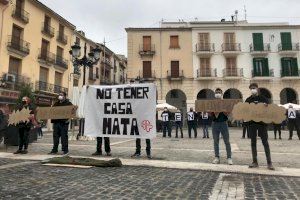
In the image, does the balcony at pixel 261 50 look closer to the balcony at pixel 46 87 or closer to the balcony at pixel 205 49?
the balcony at pixel 205 49

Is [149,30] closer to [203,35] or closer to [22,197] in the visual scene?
[203,35]

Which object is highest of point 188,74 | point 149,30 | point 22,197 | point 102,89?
point 149,30

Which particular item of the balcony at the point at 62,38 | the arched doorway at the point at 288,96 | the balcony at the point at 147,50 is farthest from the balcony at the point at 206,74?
the balcony at the point at 62,38

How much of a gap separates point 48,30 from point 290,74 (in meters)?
27.1

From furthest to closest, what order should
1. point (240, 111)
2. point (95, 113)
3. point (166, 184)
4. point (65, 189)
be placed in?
1. point (95, 113)
2. point (240, 111)
3. point (166, 184)
4. point (65, 189)

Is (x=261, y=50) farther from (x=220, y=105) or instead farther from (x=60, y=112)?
(x=60, y=112)

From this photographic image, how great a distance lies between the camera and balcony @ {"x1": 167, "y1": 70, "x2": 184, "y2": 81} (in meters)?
35.5

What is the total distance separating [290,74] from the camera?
3481 cm

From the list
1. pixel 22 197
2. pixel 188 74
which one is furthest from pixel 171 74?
pixel 22 197

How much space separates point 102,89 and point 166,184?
4.53 m

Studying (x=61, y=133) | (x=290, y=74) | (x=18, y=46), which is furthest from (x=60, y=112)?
(x=290, y=74)

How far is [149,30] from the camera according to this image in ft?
119

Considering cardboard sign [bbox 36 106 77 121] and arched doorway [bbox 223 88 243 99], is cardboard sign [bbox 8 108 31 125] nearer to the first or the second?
cardboard sign [bbox 36 106 77 121]

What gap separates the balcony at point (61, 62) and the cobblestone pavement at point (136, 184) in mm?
28950
